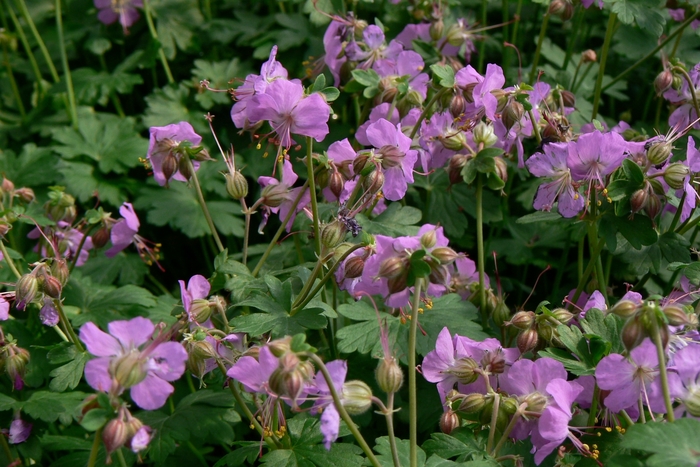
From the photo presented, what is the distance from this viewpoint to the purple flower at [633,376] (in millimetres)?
1354

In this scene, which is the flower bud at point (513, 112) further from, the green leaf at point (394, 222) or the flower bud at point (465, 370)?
the flower bud at point (465, 370)

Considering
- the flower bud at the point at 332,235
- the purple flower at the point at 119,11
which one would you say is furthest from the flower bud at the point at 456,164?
the purple flower at the point at 119,11

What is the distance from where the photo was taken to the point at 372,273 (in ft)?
4.99

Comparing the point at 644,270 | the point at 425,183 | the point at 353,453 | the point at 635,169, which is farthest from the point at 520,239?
the point at 353,453

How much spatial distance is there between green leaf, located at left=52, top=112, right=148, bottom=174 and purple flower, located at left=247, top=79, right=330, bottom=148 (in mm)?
1199

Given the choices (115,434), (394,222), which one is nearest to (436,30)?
(394,222)

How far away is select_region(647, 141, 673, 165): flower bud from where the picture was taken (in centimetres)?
172

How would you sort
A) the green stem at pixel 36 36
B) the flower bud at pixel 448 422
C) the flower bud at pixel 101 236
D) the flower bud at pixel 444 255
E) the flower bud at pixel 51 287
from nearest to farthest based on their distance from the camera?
the flower bud at pixel 444 255
the flower bud at pixel 448 422
the flower bud at pixel 51 287
the flower bud at pixel 101 236
the green stem at pixel 36 36

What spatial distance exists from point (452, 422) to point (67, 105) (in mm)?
2219

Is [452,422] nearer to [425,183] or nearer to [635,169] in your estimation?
[635,169]

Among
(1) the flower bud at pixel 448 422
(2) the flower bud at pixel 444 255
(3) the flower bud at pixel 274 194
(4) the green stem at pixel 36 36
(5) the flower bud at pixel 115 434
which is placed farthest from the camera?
(4) the green stem at pixel 36 36

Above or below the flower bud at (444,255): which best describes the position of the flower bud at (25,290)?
below

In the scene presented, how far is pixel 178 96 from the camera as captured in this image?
3.03 m

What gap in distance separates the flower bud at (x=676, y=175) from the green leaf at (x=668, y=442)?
2.16 feet
